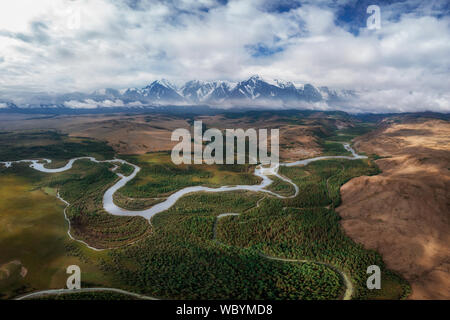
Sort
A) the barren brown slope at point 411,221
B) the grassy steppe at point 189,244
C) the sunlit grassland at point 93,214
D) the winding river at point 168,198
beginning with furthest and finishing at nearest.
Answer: the winding river at point 168,198 < the sunlit grassland at point 93,214 < the barren brown slope at point 411,221 < the grassy steppe at point 189,244

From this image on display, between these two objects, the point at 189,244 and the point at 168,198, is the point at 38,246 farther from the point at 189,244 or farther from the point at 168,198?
the point at 168,198

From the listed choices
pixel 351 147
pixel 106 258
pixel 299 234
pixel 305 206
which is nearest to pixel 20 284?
pixel 106 258

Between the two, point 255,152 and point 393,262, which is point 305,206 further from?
point 255,152

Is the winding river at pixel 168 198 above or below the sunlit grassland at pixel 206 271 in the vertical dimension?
above

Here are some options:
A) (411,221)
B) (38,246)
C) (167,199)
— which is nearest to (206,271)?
(38,246)

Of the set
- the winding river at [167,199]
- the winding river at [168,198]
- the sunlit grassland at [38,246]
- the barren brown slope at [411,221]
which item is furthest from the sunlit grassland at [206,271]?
the barren brown slope at [411,221]

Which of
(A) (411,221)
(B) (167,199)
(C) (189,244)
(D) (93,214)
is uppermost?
(A) (411,221)

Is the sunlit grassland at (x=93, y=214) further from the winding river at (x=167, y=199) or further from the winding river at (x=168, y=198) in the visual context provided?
the winding river at (x=168, y=198)
